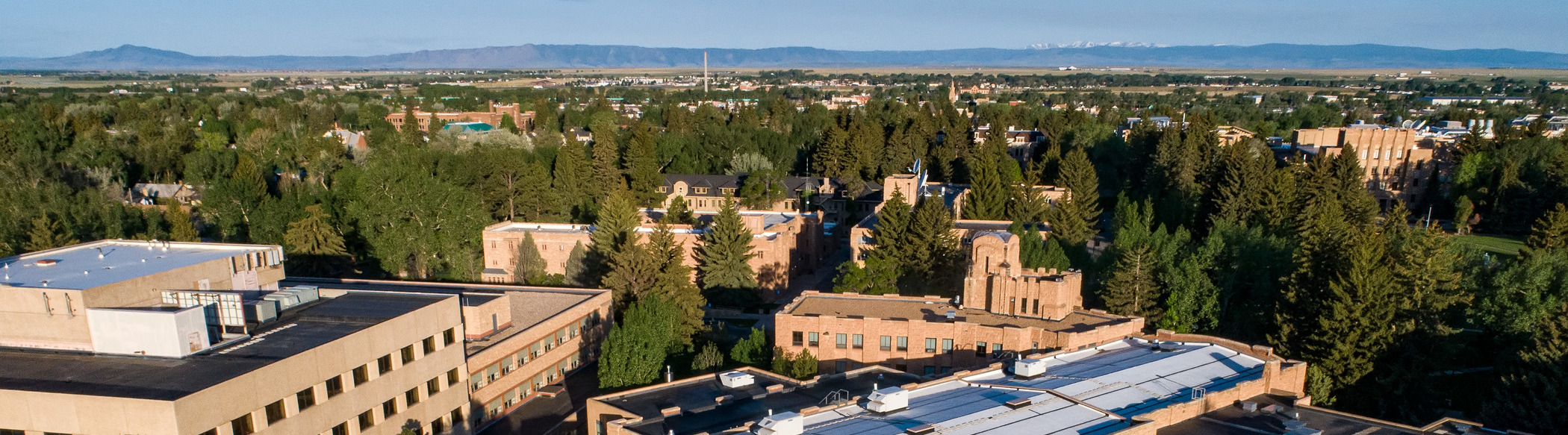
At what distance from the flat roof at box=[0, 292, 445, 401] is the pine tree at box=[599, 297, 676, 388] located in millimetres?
8473

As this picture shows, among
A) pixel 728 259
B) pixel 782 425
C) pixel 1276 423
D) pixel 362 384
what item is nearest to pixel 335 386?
pixel 362 384

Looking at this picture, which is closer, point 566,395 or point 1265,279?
point 566,395

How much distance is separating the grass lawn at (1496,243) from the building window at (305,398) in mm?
75790

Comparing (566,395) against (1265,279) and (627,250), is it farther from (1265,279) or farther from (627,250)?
(1265,279)

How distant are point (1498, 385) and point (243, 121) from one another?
155 m

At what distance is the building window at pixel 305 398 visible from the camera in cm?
2927

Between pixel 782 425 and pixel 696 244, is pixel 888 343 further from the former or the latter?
pixel 696 244

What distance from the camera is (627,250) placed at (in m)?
52.7

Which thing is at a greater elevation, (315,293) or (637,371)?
(315,293)

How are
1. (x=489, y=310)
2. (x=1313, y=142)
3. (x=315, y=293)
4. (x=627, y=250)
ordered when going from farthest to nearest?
(x=1313, y=142), (x=627, y=250), (x=489, y=310), (x=315, y=293)

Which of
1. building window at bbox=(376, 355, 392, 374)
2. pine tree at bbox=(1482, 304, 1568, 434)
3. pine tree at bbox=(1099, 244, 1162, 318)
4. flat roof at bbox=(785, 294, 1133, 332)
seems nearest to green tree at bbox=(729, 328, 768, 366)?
flat roof at bbox=(785, 294, 1133, 332)

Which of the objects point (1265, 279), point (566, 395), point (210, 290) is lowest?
point (566, 395)

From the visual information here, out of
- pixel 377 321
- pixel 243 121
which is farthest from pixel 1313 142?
pixel 243 121

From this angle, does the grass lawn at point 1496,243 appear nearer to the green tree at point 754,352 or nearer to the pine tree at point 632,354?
the green tree at point 754,352
